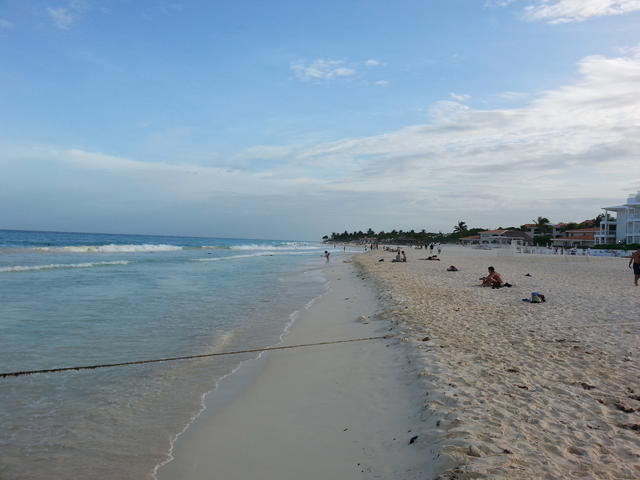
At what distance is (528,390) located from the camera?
186 inches

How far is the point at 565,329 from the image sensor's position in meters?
7.96

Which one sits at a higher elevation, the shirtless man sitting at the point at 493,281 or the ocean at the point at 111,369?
the shirtless man sitting at the point at 493,281

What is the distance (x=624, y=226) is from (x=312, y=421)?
7084 centimetres

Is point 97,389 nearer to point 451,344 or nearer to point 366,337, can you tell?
point 366,337

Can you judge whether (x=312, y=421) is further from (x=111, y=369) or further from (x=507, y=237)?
(x=507, y=237)

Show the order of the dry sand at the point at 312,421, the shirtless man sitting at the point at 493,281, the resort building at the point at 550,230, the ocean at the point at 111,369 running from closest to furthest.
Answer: the dry sand at the point at 312,421 → the ocean at the point at 111,369 → the shirtless man sitting at the point at 493,281 → the resort building at the point at 550,230

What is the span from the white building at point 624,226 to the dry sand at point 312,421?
63.8 m

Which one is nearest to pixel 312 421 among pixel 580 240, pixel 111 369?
pixel 111 369

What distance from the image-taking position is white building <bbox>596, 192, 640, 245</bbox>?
56.4 meters

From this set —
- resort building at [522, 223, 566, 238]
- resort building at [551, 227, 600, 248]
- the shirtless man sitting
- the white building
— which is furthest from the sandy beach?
resort building at [522, 223, 566, 238]

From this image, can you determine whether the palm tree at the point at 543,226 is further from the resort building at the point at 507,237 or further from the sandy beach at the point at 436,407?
the sandy beach at the point at 436,407

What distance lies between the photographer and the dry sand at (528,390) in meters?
3.23

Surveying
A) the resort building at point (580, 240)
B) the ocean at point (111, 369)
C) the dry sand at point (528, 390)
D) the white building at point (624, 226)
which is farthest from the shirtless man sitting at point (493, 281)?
the resort building at point (580, 240)

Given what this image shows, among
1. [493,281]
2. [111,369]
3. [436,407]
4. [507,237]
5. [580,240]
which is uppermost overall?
[507,237]
